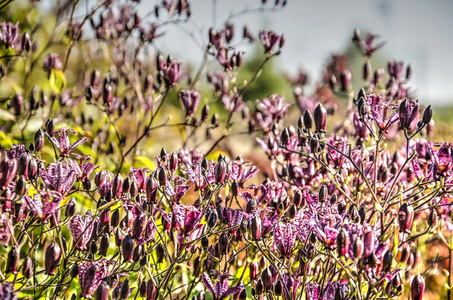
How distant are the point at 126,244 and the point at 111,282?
13 cm

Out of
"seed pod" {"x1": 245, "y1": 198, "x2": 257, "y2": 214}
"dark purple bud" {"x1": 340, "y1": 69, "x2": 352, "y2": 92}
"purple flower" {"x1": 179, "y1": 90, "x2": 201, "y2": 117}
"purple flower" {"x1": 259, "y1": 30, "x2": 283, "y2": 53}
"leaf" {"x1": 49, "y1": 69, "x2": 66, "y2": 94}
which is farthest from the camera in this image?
"dark purple bud" {"x1": 340, "y1": 69, "x2": 352, "y2": 92}

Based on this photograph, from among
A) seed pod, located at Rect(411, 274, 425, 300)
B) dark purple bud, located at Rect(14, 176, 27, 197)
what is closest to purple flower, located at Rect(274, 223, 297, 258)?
seed pod, located at Rect(411, 274, 425, 300)

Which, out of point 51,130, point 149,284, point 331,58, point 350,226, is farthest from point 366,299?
point 331,58

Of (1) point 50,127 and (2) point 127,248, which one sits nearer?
(2) point 127,248

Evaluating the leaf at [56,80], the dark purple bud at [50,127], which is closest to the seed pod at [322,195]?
the dark purple bud at [50,127]

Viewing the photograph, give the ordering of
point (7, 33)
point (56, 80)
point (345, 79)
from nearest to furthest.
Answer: point (7, 33)
point (56, 80)
point (345, 79)

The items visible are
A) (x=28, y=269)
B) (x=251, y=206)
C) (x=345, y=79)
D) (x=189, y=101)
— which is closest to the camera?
(x=28, y=269)

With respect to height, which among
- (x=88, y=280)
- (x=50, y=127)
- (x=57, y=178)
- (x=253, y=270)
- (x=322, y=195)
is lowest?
(x=88, y=280)

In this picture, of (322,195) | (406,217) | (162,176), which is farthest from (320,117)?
(162,176)

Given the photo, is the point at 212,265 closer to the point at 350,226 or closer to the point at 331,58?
the point at 350,226

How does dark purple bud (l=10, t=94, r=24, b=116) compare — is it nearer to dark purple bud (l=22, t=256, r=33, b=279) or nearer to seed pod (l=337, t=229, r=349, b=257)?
dark purple bud (l=22, t=256, r=33, b=279)

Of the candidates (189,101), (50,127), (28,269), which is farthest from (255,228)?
(189,101)

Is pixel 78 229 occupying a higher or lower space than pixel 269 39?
lower

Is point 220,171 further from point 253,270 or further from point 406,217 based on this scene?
point 406,217
